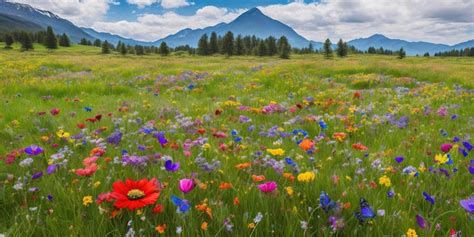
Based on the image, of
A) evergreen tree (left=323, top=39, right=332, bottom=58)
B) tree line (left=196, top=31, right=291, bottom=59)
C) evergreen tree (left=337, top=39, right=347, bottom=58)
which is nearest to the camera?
evergreen tree (left=323, top=39, right=332, bottom=58)

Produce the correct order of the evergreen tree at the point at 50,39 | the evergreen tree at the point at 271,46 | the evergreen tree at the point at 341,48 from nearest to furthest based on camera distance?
the evergreen tree at the point at 50,39
the evergreen tree at the point at 271,46
the evergreen tree at the point at 341,48

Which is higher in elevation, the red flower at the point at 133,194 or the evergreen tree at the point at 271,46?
the evergreen tree at the point at 271,46

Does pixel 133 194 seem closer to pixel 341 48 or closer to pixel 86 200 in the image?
pixel 86 200

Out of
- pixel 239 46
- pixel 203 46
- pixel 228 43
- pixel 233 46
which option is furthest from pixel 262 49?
pixel 203 46

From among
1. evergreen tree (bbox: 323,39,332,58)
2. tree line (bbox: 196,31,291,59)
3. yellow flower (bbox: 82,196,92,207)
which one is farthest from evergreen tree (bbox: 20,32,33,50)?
yellow flower (bbox: 82,196,92,207)

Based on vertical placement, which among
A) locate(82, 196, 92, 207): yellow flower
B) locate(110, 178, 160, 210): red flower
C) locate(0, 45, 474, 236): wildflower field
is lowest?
locate(0, 45, 474, 236): wildflower field

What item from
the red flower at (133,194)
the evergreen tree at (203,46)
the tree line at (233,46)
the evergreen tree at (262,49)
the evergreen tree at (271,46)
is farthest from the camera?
the evergreen tree at (203,46)

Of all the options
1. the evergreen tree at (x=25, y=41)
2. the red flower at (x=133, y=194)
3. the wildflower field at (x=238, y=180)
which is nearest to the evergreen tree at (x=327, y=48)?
the evergreen tree at (x=25, y=41)

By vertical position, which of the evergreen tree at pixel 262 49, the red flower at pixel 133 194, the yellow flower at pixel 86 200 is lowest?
the yellow flower at pixel 86 200

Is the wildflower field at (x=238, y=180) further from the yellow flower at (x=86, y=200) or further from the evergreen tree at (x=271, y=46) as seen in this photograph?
the evergreen tree at (x=271, y=46)

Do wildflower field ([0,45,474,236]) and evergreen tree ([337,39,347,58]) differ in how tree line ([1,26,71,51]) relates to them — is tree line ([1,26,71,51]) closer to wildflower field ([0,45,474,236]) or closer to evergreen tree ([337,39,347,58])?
evergreen tree ([337,39,347,58])

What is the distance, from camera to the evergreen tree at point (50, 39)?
363 feet

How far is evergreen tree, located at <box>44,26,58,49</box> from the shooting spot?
110688mm

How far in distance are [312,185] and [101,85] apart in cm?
1066
